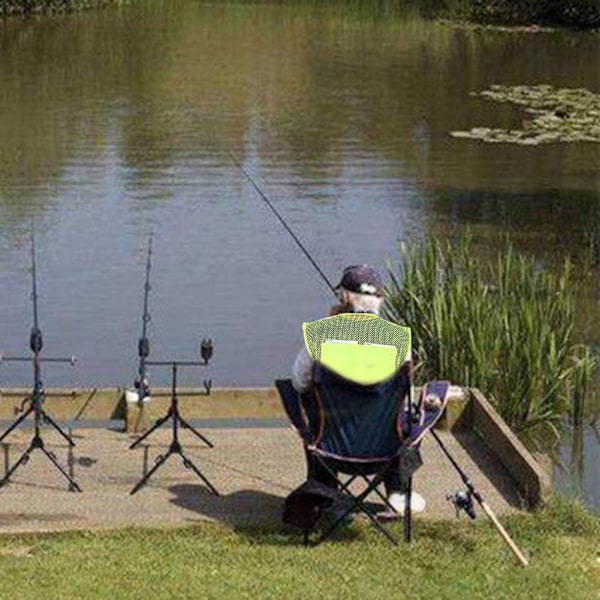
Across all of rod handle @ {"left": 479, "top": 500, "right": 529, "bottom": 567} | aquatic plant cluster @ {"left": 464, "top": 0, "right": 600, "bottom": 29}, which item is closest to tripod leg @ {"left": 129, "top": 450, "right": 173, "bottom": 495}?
rod handle @ {"left": 479, "top": 500, "right": 529, "bottom": 567}

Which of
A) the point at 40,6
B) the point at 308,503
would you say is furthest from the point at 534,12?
the point at 308,503

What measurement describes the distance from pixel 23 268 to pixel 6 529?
26.9 ft

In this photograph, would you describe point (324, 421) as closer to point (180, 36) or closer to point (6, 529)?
point (6, 529)

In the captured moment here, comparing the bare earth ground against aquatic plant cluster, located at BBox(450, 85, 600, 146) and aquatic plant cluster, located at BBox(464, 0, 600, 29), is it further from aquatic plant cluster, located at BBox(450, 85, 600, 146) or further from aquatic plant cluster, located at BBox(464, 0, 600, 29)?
aquatic plant cluster, located at BBox(464, 0, 600, 29)

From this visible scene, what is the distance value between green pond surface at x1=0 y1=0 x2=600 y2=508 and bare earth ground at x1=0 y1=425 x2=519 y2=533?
78.2 inches

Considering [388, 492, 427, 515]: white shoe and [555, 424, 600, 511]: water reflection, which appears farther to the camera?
[555, 424, 600, 511]: water reflection

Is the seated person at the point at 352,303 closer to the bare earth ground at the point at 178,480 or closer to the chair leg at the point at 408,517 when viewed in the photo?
the chair leg at the point at 408,517

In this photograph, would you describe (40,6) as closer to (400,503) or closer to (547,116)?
(547,116)

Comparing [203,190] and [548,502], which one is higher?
[548,502]

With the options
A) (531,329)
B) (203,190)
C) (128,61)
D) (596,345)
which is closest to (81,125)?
(203,190)

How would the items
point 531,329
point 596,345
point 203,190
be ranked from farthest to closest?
point 203,190 < point 596,345 < point 531,329

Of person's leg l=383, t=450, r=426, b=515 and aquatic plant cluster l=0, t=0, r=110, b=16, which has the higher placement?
person's leg l=383, t=450, r=426, b=515

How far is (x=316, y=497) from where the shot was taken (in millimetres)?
6711

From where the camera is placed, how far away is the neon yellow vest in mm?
6543
